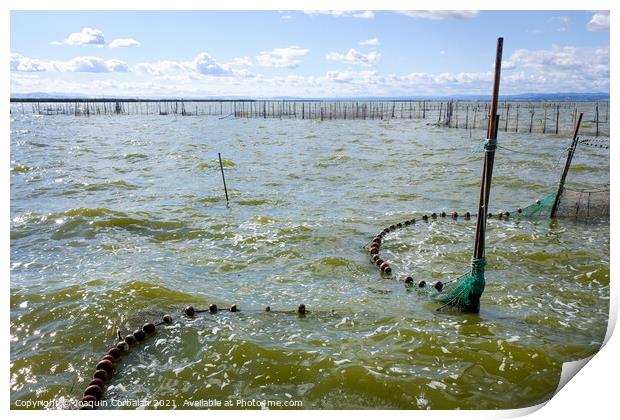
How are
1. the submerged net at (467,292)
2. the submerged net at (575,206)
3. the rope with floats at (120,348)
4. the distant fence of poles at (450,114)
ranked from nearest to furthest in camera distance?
the rope with floats at (120,348), the submerged net at (467,292), the submerged net at (575,206), the distant fence of poles at (450,114)

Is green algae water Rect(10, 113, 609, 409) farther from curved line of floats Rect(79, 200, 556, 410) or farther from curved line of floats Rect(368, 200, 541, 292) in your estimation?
curved line of floats Rect(368, 200, 541, 292)

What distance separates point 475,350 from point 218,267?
7.47 m

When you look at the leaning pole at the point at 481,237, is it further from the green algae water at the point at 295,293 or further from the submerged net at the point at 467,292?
the green algae water at the point at 295,293

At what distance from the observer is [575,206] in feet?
55.8

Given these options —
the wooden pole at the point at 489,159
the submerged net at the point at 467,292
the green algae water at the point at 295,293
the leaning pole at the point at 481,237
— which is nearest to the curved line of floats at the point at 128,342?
the green algae water at the point at 295,293

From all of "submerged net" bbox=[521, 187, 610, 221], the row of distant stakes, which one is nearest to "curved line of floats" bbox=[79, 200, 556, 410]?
the row of distant stakes

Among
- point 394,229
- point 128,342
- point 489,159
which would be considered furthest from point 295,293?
point 394,229

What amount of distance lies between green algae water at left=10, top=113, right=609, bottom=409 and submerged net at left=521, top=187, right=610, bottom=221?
0.61 m

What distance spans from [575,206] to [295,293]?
1174 cm

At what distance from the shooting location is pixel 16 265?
13.5 metres

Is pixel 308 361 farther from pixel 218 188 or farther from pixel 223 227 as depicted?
pixel 218 188

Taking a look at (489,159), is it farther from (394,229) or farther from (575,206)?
(575,206)

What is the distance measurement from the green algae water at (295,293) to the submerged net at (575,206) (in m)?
0.61

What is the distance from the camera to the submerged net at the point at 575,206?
17.0m
